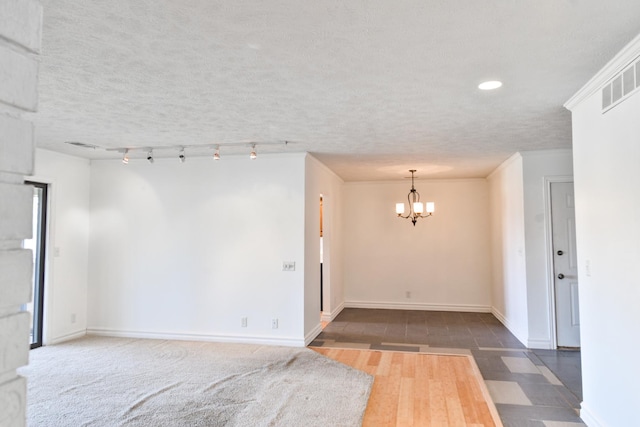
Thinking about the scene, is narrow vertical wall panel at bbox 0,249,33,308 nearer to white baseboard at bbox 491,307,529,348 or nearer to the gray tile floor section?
the gray tile floor section

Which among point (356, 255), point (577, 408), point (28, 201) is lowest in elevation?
point (577, 408)

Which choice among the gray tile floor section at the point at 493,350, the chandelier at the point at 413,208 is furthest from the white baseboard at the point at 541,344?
the chandelier at the point at 413,208

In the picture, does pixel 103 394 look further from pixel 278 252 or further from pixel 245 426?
pixel 278 252

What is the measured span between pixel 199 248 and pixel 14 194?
492 cm

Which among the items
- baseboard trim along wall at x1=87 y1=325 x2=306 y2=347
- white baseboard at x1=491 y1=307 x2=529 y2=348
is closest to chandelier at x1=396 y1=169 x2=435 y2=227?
white baseboard at x1=491 y1=307 x2=529 y2=348

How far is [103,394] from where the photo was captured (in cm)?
358

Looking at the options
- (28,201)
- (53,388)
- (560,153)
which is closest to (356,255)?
(560,153)

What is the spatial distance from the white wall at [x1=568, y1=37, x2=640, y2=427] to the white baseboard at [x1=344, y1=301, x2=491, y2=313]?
13.6ft

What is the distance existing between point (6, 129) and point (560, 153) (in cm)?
553

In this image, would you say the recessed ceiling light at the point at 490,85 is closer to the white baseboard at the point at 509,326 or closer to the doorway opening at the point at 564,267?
the doorway opening at the point at 564,267

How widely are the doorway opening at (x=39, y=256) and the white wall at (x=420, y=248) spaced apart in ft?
15.5

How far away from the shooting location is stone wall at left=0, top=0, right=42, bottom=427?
55 cm

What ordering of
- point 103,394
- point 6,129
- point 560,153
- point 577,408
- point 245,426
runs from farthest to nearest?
point 560,153 → point 103,394 → point 577,408 → point 245,426 → point 6,129

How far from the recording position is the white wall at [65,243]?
511 centimetres
